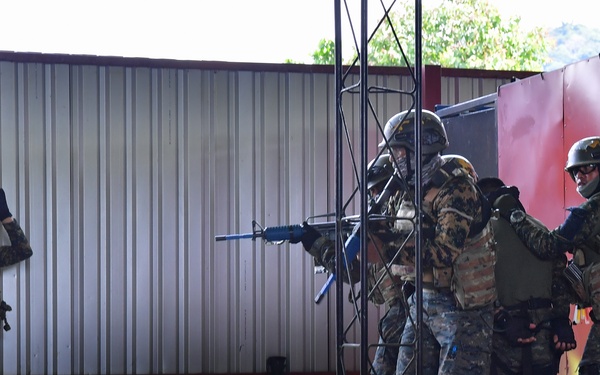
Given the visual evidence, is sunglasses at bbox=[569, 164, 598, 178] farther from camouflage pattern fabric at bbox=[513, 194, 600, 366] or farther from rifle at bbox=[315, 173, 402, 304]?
rifle at bbox=[315, 173, 402, 304]

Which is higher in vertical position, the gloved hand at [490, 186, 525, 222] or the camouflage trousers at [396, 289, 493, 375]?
the gloved hand at [490, 186, 525, 222]

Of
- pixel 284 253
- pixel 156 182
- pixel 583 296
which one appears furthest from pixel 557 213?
pixel 156 182

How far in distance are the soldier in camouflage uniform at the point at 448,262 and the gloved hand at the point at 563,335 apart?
0.54m

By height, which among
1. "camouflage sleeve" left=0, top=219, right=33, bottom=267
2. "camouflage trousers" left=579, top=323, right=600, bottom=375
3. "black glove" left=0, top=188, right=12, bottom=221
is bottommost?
"camouflage trousers" left=579, top=323, right=600, bottom=375

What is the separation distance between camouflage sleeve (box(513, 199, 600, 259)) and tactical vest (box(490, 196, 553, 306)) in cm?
10

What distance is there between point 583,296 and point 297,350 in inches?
184

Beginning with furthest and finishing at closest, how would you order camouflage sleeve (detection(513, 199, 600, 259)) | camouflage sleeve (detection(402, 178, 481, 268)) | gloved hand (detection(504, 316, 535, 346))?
1. gloved hand (detection(504, 316, 535, 346))
2. camouflage sleeve (detection(513, 199, 600, 259))
3. camouflage sleeve (detection(402, 178, 481, 268))

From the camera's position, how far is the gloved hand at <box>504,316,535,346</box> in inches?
236

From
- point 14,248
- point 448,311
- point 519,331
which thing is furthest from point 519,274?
point 14,248

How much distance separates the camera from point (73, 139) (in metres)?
9.95

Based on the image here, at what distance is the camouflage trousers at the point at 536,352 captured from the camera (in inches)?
239

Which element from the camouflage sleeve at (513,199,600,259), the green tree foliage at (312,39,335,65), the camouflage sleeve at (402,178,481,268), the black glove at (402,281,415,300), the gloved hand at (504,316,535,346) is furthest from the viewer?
the green tree foliage at (312,39,335,65)

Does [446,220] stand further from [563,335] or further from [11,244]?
[11,244]

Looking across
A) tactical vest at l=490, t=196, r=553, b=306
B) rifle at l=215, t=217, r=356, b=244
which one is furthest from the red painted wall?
rifle at l=215, t=217, r=356, b=244
